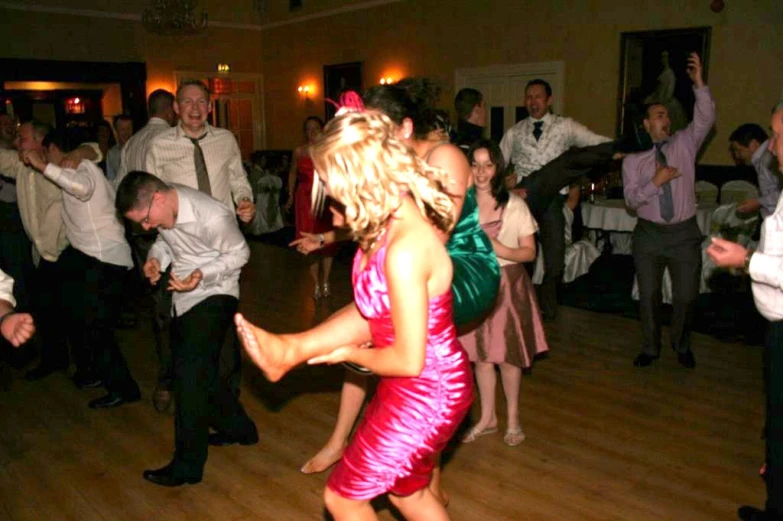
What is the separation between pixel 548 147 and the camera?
5152 mm

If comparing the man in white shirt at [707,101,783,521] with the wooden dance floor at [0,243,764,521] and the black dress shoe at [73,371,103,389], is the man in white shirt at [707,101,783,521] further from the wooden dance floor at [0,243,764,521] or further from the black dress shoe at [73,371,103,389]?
the black dress shoe at [73,371,103,389]

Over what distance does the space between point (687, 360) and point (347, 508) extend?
306 cm

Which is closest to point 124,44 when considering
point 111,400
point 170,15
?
point 170,15

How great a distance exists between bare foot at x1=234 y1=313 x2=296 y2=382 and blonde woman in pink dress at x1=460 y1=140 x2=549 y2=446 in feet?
4.68

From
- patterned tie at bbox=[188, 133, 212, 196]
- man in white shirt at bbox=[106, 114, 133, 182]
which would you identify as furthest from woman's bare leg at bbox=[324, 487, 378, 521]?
man in white shirt at bbox=[106, 114, 133, 182]

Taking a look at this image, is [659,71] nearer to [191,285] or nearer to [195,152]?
[195,152]

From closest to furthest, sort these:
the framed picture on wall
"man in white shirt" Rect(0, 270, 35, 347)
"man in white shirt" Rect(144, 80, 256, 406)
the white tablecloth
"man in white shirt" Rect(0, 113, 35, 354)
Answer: "man in white shirt" Rect(0, 270, 35, 347) < "man in white shirt" Rect(144, 80, 256, 406) < "man in white shirt" Rect(0, 113, 35, 354) < the white tablecloth < the framed picture on wall

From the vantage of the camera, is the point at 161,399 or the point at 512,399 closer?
the point at 512,399

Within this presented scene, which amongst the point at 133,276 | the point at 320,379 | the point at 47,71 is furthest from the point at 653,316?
the point at 47,71

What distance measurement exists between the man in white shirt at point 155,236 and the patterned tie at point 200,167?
0.75 feet

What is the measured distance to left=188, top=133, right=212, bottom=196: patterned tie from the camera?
144 inches

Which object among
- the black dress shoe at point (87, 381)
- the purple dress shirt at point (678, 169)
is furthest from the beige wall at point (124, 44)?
the purple dress shirt at point (678, 169)

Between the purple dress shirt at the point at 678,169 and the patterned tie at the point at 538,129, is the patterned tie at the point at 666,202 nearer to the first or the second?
the purple dress shirt at the point at 678,169

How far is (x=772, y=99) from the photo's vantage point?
7227 millimetres
